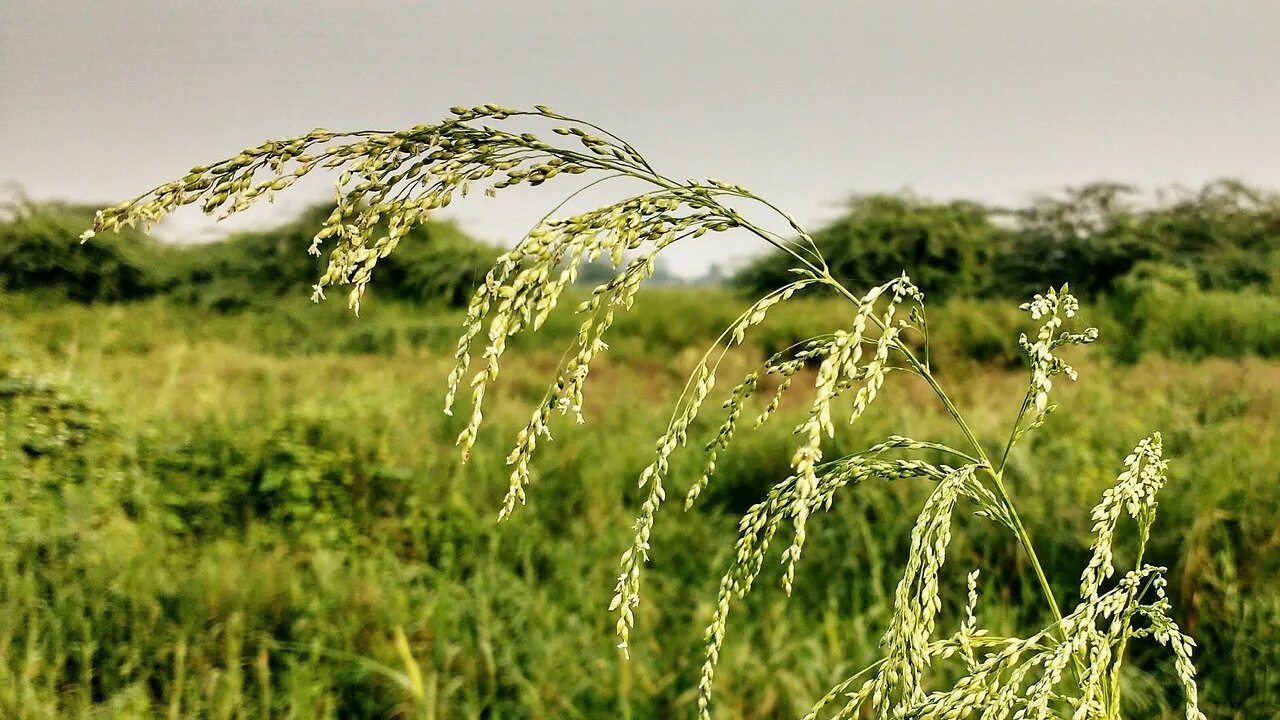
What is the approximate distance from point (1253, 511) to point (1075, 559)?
33.6 inches

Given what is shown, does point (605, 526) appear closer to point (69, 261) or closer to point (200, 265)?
point (200, 265)

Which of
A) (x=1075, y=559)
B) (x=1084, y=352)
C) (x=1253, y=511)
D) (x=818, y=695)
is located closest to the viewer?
(x=818, y=695)

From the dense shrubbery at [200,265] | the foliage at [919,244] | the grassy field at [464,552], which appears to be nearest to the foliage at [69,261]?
the dense shrubbery at [200,265]

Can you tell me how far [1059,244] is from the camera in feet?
43.8

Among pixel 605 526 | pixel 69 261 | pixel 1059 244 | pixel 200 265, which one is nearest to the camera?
pixel 605 526

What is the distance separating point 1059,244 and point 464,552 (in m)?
11.7

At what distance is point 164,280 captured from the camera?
650 inches

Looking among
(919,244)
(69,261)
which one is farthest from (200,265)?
(919,244)

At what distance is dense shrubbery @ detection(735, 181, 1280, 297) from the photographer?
12.9 m

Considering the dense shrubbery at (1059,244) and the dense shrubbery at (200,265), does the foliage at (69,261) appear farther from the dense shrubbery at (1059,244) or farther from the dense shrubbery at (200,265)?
the dense shrubbery at (1059,244)

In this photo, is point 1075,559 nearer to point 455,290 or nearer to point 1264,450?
point 1264,450

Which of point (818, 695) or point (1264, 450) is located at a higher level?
point (1264, 450)

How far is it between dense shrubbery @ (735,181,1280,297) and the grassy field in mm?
5566

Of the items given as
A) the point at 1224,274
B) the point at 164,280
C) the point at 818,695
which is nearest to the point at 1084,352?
the point at 1224,274
